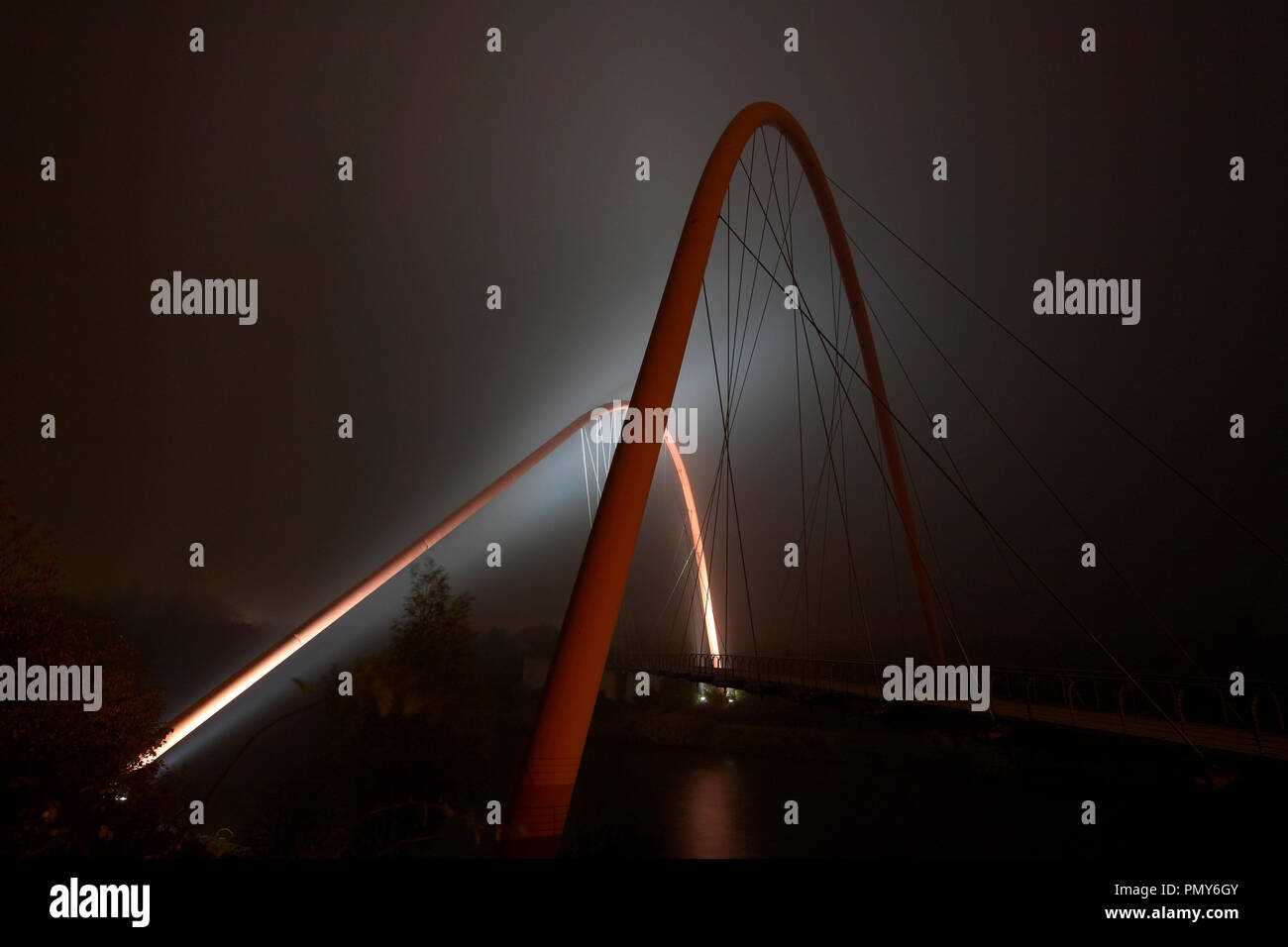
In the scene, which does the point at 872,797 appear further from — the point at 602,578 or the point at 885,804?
the point at 602,578

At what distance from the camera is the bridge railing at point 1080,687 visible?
35.9 feet

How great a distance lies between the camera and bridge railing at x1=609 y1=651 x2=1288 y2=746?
10938 mm

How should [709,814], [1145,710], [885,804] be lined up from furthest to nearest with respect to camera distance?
1. [885,804]
2. [709,814]
3. [1145,710]

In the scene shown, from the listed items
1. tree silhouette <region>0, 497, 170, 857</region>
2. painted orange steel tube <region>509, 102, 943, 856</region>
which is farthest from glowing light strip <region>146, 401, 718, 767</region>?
painted orange steel tube <region>509, 102, 943, 856</region>

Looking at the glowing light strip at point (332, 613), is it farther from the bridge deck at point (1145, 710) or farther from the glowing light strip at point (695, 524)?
the bridge deck at point (1145, 710)

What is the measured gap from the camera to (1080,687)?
64.5ft

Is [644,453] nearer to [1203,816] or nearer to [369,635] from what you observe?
[1203,816]

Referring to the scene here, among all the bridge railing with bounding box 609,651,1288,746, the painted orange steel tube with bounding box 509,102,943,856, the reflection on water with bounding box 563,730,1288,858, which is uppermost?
the painted orange steel tube with bounding box 509,102,943,856

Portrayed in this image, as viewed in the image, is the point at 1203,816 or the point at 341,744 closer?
the point at 1203,816

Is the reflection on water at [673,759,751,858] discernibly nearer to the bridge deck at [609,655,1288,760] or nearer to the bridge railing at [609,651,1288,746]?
the bridge railing at [609,651,1288,746]

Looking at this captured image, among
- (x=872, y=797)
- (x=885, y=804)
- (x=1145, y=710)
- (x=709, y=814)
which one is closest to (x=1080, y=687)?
(x=1145, y=710)
